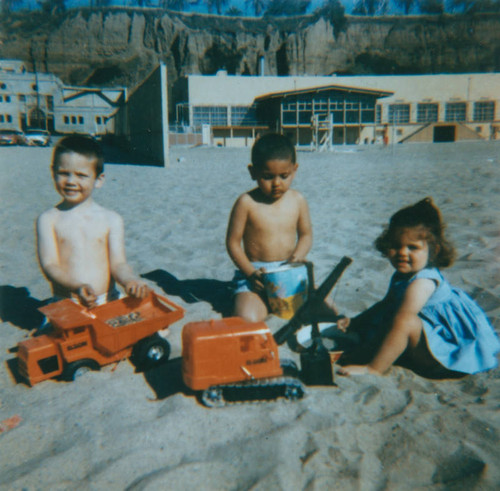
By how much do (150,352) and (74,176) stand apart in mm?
1029

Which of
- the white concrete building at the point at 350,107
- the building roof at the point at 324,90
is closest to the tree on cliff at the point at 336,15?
the white concrete building at the point at 350,107

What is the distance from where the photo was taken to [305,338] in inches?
94.7

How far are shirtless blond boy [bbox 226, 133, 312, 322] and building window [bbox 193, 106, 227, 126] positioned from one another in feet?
94.0

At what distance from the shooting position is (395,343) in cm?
204

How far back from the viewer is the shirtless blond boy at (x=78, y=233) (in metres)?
2.35

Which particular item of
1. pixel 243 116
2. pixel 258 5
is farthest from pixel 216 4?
pixel 243 116

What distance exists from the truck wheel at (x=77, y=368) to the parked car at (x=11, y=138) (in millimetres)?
25864

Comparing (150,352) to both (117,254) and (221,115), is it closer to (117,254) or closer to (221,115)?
(117,254)

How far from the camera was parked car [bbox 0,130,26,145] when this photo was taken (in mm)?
23984

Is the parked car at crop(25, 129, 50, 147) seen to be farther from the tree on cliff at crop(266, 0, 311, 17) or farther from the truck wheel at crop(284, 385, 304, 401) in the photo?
the tree on cliff at crop(266, 0, 311, 17)

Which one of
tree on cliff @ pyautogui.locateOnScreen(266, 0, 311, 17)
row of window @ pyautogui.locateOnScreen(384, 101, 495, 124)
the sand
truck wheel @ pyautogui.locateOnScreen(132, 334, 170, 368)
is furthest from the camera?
tree on cliff @ pyautogui.locateOnScreen(266, 0, 311, 17)

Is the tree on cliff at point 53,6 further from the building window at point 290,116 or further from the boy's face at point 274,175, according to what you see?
the boy's face at point 274,175

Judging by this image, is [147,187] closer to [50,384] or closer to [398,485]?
[50,384]

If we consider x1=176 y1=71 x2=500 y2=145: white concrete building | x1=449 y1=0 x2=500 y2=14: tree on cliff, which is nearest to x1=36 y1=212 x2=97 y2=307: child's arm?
x1=449 y1=0 x2=500 y2=14: tree on cliff
